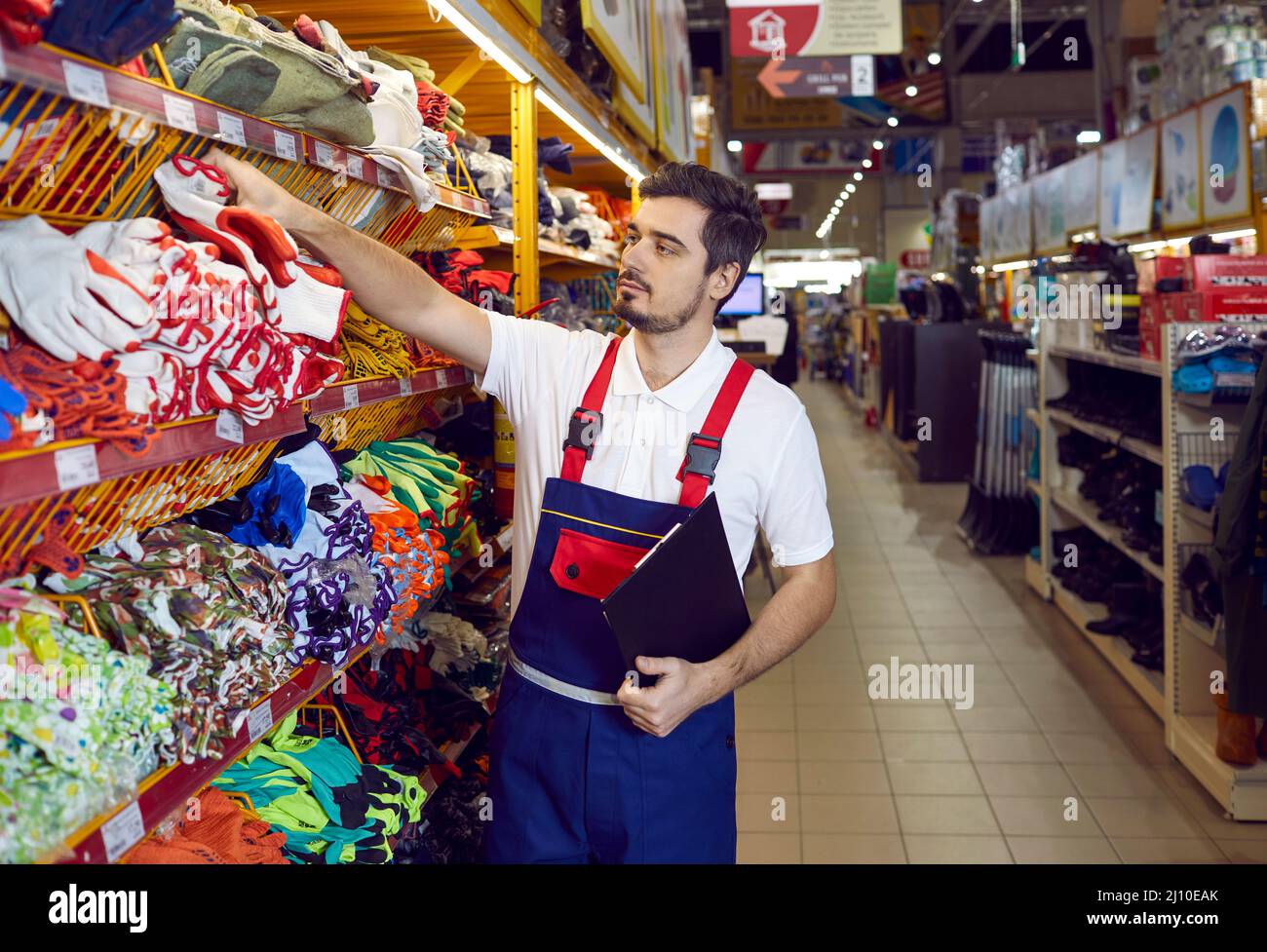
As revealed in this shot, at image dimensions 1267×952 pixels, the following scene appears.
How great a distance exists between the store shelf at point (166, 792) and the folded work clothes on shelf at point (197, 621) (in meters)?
0.02

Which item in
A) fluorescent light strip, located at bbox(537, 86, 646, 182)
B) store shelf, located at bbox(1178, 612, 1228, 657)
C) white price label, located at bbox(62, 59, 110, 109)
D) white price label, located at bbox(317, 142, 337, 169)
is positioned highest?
fluorescent light strip, located at bbox(537, 86, 646, 182)

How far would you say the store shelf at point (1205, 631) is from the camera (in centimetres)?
413

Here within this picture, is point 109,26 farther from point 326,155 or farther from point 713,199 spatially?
point 713,199

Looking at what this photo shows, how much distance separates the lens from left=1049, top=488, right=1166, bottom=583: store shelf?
4.88 metres

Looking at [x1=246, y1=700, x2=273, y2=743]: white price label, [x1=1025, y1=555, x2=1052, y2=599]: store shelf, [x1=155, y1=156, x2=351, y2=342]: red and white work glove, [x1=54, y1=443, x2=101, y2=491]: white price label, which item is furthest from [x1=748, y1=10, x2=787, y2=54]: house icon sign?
[x1=54, y1=443, x2=101, y2=491]: white price label

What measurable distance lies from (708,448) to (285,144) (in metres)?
0.95

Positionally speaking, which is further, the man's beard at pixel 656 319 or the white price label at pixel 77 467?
the man's beard at pixel 656 319

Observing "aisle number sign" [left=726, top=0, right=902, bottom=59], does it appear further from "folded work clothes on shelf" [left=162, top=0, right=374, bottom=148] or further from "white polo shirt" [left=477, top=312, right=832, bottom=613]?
"folded work clothes on shelf" [left=162, top=0, right=374, bottom=148]

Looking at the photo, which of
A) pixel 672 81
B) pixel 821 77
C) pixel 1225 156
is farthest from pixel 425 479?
pixel 1225 156

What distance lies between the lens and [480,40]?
2.71m

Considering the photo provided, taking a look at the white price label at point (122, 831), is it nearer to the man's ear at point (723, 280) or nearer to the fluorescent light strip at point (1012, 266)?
the man's ear at point (723, 280)

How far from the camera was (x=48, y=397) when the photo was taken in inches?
49.3

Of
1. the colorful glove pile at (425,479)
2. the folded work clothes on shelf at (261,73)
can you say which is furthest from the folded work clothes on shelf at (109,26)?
the colorful glove pile at (425,479)

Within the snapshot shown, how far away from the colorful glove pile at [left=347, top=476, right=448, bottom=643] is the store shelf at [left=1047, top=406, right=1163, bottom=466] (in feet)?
11.2
